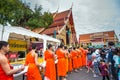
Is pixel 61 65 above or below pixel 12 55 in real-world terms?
below

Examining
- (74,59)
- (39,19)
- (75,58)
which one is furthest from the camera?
(39,19)

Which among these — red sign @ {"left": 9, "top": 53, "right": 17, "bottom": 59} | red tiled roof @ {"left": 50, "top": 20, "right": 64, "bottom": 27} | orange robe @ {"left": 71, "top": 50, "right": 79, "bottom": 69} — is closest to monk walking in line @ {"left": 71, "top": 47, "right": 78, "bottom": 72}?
orange robe @ {"left": 71, "top": 50, "right": 79, "bottom": 69}

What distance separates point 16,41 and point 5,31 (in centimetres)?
183

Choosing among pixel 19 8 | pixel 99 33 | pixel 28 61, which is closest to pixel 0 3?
pixel 19 8

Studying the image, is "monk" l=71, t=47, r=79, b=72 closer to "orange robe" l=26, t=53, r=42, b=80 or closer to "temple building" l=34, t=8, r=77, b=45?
"orange robe" l=26, t=53, r=42, b=80

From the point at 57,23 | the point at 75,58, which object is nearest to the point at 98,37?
the point at 57,23

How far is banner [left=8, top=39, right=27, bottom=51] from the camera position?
9.20 meters

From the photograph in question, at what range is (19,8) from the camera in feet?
75.6

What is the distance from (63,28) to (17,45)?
19.3 metres

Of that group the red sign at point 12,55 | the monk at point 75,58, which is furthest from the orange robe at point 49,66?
the monk at point 75,58

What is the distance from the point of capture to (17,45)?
32.2 ft

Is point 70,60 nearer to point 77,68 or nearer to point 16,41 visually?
point 77,68

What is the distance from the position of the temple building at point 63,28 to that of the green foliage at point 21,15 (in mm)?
1266

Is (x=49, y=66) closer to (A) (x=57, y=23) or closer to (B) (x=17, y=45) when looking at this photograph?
(B) (x=17, y=45)
